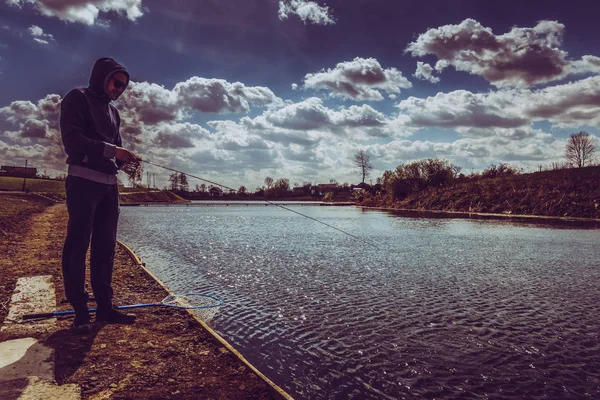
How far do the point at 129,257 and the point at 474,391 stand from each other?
8917mm

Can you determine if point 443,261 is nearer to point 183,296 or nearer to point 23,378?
point 183,296

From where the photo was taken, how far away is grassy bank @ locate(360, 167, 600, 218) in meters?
32.2

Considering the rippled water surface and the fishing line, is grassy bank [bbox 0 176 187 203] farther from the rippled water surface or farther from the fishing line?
the fishing line

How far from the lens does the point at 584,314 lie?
18.5ft

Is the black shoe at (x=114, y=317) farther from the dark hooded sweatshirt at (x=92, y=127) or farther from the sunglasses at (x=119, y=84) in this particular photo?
the sunglasses at (x=119, y=84)

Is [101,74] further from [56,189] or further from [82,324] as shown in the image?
[56,189]

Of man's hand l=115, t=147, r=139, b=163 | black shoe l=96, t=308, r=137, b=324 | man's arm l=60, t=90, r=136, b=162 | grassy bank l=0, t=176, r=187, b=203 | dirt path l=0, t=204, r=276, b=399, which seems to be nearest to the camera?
dirt path l=0, t=204, r=276, b=399

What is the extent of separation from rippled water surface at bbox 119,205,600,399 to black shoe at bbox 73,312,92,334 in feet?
4.94

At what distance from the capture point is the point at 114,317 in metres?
4.70

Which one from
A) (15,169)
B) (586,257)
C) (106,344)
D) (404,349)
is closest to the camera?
(106,344)

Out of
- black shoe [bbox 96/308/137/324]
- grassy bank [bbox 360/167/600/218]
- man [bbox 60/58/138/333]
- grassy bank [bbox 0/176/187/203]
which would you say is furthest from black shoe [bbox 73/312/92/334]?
grassy bank [bbox 0/176/187/203]

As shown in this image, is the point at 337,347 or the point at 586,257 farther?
the point at 586,257

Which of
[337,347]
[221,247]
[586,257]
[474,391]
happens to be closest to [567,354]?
[474,391]

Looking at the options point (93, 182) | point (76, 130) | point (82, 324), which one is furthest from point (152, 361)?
point (76, 130)
